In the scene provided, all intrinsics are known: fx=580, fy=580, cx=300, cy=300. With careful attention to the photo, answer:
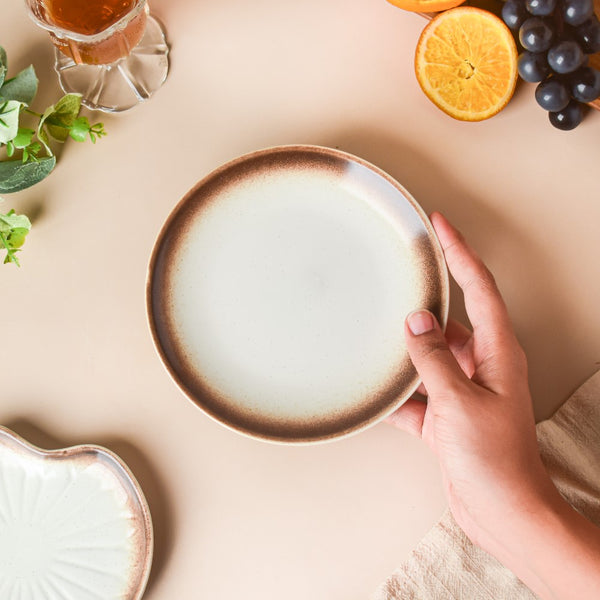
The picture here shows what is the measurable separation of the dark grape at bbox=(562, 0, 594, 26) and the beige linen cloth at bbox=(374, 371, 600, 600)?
1.62ft

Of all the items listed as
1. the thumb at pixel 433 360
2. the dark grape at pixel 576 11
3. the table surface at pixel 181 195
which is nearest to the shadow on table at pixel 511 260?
Answer: the table surface at pixel 181 195

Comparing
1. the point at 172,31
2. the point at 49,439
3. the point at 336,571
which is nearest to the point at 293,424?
the point at 336,571

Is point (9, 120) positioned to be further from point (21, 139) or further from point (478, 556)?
point (478, 556)

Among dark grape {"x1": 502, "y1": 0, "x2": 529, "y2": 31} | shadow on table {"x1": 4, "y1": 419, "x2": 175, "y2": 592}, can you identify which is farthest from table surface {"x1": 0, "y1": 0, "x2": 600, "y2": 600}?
dark grape {"x1": 502, "y1": 0, "x2": 529, "y2": 31}

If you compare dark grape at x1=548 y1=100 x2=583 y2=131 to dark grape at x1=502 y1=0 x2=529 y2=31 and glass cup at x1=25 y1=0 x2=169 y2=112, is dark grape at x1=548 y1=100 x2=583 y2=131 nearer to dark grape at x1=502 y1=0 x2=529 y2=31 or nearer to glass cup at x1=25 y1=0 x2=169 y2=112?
dark grape at x1=502 y1=0 x2=529 y2=31

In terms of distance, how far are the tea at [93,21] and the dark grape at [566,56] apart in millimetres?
505

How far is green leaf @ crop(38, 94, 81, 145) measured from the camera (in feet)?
2.49

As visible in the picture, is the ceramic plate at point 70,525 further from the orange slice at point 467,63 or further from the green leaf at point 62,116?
the orange slice at point 467,63

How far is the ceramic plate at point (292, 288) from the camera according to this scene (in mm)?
733

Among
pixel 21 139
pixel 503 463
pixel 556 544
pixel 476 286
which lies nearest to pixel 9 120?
pixel 21 139

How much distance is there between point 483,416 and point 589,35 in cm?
47

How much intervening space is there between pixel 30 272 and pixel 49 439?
23cm

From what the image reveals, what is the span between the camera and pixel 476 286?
0.72 metres

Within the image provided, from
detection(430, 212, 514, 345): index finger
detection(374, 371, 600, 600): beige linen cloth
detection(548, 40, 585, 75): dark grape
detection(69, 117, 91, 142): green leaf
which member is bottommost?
detection(374, 371, 600, 600): beige linen cloth
